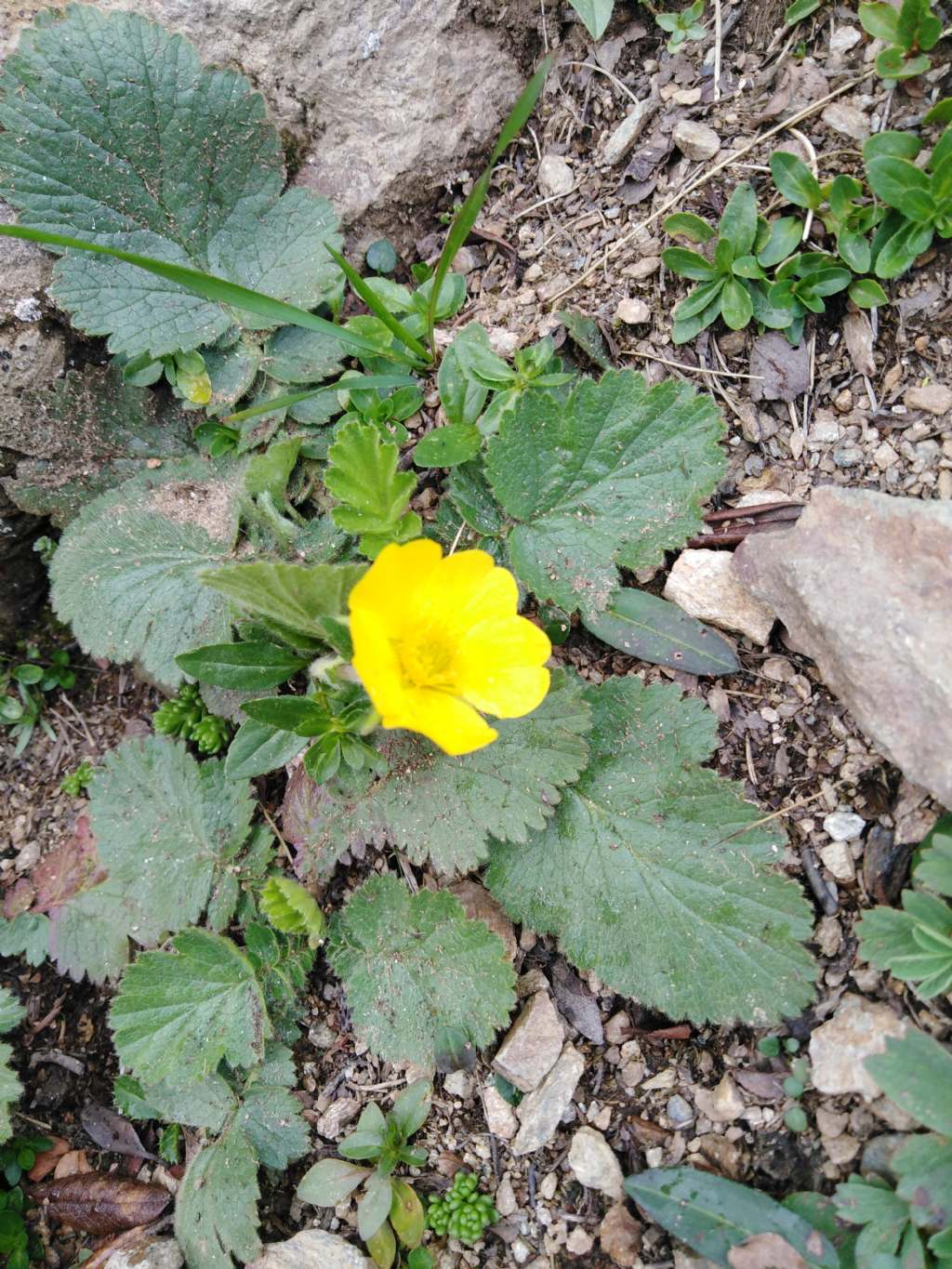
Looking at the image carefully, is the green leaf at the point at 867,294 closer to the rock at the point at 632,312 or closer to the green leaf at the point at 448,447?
the rock at the point at 632,312

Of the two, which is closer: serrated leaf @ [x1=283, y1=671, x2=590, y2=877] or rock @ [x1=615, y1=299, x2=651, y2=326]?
serrated leaf @ [x1=283, y1=671, x2=590, y2=877]

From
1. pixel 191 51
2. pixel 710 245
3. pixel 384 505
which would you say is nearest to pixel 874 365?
pixel 710 245

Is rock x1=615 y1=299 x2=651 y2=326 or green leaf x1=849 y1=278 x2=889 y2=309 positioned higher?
green leaf x1=849 y1=278 x2=889 y2=309

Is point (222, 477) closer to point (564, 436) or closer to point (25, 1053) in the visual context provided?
point (564, 436)

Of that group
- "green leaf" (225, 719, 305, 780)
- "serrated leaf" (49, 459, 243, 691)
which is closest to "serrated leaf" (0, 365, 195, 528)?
"serrated leaf" (49, 459, 243, 691)

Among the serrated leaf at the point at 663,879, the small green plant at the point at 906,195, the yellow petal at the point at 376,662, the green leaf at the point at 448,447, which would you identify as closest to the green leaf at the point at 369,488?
the green leaf at the point at 448,447

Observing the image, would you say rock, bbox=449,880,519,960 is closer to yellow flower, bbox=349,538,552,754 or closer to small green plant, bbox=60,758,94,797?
yellow flower, bbox=349,538,552,754
